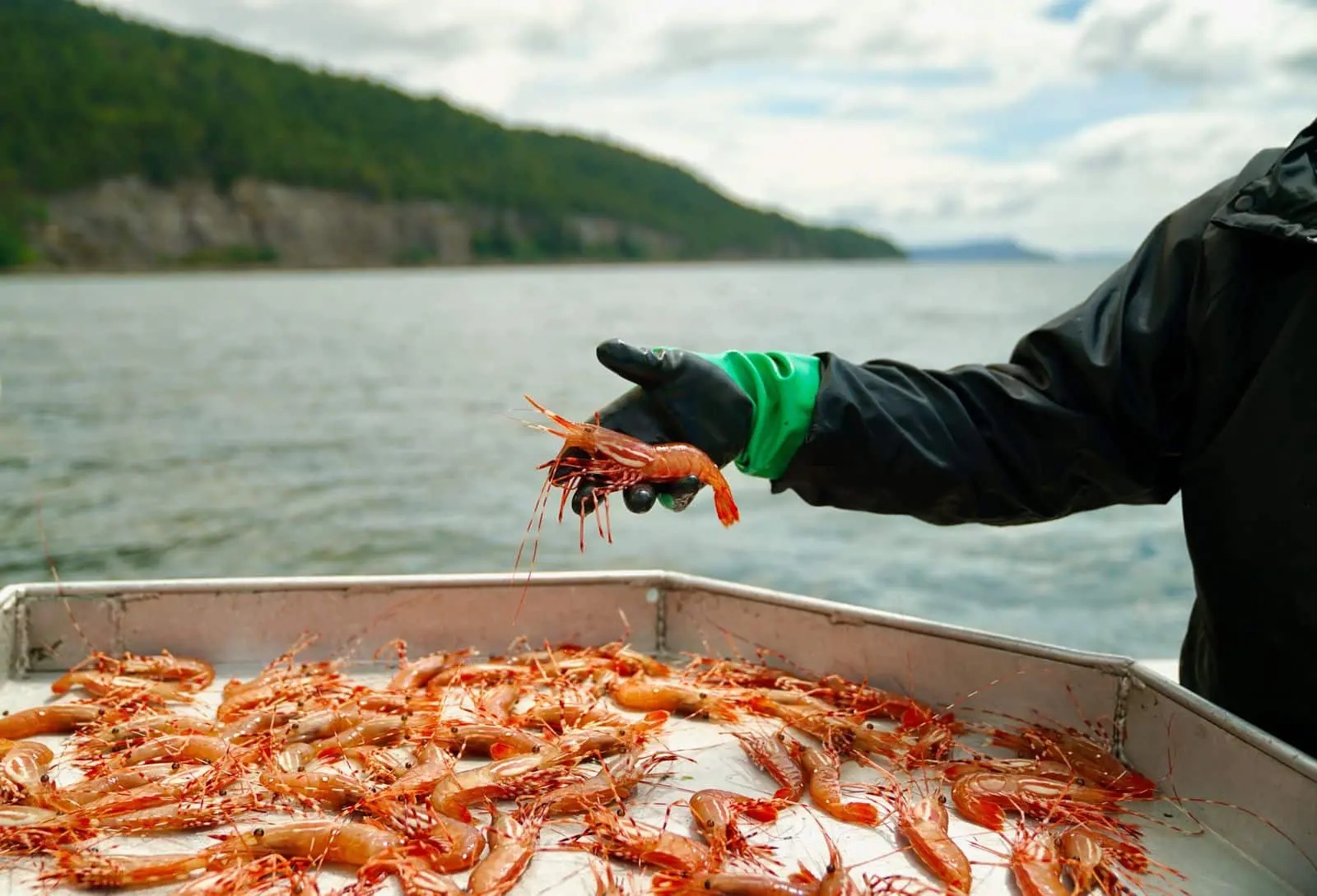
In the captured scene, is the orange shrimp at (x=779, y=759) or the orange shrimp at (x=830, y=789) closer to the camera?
the orange shrimp at (x=830, y=789)

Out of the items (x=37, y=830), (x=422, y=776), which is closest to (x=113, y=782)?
(x=37, y=830)

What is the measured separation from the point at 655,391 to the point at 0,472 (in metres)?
21.1

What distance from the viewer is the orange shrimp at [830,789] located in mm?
3274

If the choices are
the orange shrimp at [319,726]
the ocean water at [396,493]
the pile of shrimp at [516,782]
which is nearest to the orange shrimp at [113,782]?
the pile of shrimp at [516,782]

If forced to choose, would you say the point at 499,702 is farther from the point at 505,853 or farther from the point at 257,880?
the point at 257,880

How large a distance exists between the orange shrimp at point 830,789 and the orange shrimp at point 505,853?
2.81 feet

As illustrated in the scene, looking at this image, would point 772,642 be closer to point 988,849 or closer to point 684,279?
point 988,849

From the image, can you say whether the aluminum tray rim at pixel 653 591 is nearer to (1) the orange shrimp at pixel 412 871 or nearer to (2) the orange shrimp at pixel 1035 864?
(2) the orange shrimp at pixel 1035 864

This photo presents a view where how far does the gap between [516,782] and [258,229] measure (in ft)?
301

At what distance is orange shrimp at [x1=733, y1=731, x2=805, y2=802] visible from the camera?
344 centimetres

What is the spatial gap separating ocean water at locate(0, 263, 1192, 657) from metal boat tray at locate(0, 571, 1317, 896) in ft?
17.6

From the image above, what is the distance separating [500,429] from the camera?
28297mm

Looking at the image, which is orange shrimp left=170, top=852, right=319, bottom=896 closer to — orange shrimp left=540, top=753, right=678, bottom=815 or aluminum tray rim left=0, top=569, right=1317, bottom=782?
orange shrimp left=540, top=753, right=678, bottom=815

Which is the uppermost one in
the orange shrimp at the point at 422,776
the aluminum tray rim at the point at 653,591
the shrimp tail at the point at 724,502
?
the shrimp tail at the point at 724,502
